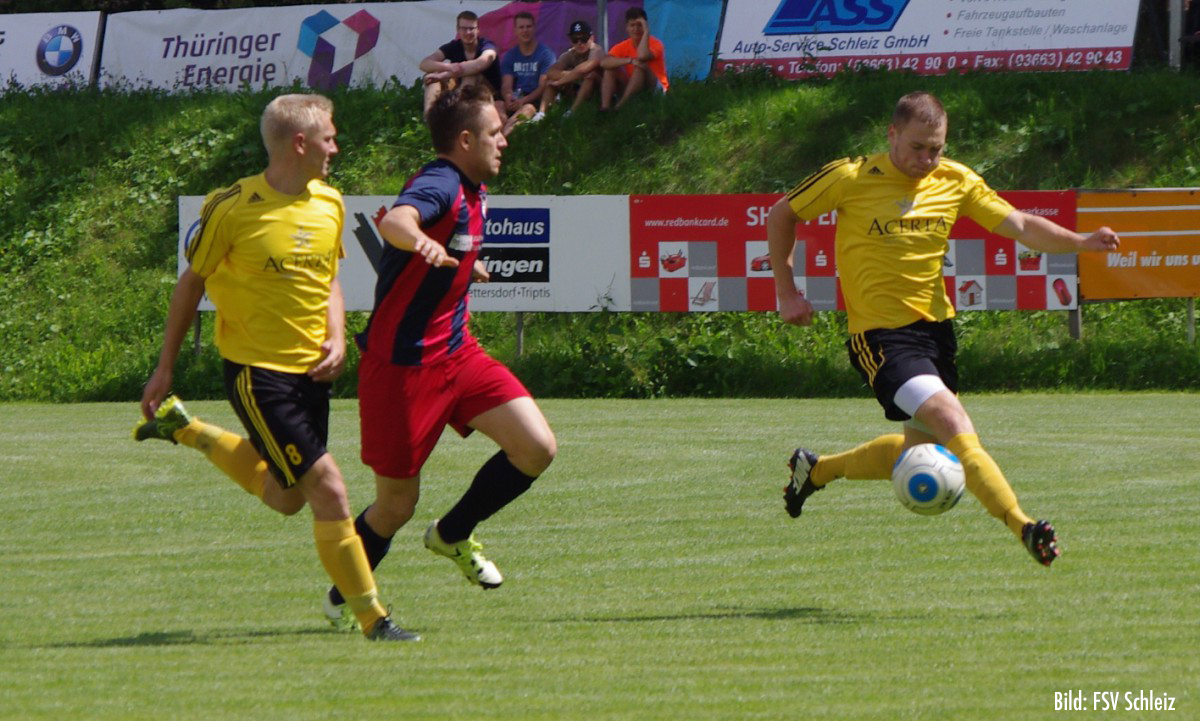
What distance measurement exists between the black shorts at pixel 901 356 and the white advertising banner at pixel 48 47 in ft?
62.5

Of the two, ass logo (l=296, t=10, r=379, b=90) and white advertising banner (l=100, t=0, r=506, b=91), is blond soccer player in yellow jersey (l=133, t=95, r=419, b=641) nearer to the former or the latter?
white advertising banner (l=100, t=0, r=506, b=91)

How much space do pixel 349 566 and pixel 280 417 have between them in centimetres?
55

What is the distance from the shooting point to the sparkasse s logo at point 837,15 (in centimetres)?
2055

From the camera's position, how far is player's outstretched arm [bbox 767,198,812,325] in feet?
22.9

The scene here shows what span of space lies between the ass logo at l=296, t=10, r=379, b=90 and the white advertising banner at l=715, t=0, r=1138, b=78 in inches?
190

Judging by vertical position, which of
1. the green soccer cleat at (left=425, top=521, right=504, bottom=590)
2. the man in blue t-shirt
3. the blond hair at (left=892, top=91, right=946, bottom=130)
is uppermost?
the man in blue t-shirt

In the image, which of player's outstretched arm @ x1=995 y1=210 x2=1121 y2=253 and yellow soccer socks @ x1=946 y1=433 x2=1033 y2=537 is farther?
player's outstretched arm @ x1=995 y1=210 x2=1121 y2=253

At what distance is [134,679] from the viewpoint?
511cm

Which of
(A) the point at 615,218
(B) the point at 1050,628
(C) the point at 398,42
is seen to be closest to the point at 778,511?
(B) the point at 1050,628

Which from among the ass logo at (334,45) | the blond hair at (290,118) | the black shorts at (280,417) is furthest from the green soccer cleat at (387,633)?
the ass logo at (334,45)

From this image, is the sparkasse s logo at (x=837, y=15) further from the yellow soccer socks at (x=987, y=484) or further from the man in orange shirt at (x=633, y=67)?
the yellow soccer socks at (x=987, y=484)

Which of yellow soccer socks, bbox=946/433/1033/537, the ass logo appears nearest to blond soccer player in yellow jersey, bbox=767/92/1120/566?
yellow soccer socks, bbox=946/433/1033/537

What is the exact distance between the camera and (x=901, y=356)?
678 centimetres

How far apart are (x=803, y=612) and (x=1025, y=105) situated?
15.1 metres
